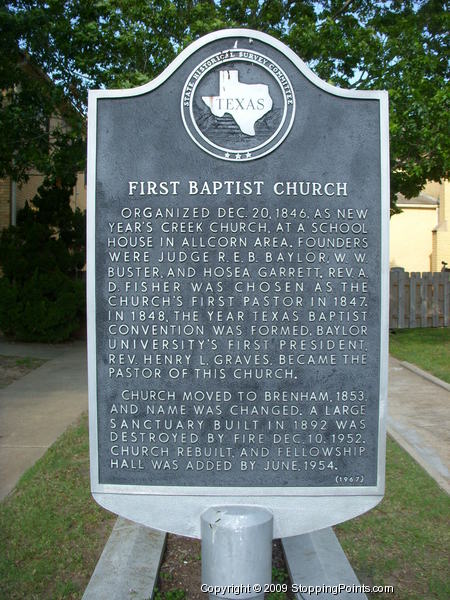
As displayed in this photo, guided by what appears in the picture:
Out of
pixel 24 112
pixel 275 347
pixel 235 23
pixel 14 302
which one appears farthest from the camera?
pixel 14 302

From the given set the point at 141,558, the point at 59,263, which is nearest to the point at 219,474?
the point at 141,558

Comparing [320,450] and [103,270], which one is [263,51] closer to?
[103,270]

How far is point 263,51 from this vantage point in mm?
3016

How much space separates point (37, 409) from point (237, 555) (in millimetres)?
5377

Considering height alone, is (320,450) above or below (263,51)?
below

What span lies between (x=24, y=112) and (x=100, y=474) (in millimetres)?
9824

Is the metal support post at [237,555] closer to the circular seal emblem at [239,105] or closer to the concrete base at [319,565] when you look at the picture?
the concrete base at [319,565]

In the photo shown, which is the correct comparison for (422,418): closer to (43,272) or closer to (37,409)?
(37,409)

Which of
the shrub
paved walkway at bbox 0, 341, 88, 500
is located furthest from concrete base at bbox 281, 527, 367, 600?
the shrub

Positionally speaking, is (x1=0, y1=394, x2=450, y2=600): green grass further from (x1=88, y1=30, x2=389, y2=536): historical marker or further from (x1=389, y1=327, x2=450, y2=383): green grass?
(x1=389, y1=327, x2=450, y2=383): green grass

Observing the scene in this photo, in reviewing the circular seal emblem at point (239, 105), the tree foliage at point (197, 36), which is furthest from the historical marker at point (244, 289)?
the tree foliage at point (197, 36)

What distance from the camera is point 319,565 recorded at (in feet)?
11.2

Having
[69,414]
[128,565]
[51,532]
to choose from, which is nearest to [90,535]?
[51,532]

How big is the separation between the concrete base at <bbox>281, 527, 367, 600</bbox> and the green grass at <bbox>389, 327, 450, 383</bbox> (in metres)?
6.34
